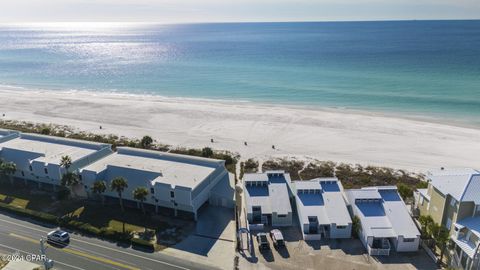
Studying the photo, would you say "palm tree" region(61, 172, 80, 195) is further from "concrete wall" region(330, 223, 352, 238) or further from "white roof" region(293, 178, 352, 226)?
"concrete wall" region(330, 223, 352, 238)

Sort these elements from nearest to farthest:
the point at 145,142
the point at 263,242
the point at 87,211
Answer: the point at 263,242 < the point at 87,211 < the point at 145,142

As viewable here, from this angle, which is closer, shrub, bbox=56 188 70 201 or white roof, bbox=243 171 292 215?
white roof, bbox=243 171 292 215

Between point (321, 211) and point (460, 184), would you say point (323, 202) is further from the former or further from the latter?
point (460, 184)

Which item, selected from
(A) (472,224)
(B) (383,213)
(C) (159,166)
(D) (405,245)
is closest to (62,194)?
(C) (159,166)

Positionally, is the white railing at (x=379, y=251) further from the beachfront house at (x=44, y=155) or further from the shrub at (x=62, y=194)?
the beachfront house at (x=44, y=155)

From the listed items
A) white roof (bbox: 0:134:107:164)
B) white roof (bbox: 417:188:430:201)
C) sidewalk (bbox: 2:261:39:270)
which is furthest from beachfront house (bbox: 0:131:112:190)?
white roof (bbox: 417:188:430:201)

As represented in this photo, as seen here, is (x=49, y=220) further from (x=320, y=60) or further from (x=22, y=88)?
(x=320, y=60)

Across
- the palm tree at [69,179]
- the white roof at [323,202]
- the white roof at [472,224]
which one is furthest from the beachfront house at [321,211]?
the palm tree at [69,179]
